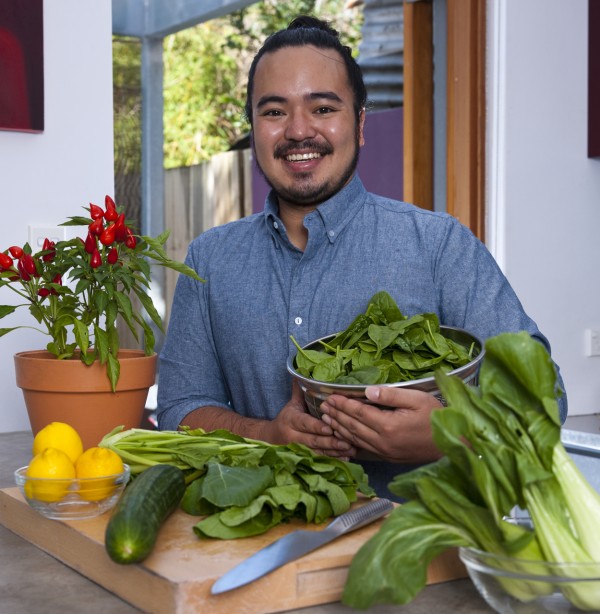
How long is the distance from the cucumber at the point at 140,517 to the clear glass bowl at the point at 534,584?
307mm

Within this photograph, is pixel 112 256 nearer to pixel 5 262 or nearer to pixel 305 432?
pixel 5 262

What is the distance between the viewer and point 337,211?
1750 mm

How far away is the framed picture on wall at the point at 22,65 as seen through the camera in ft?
6.47

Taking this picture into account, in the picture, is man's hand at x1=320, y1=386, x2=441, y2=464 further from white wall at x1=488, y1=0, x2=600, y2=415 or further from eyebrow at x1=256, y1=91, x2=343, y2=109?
white wall at x1=488, y1=0, x2=600, y2=415

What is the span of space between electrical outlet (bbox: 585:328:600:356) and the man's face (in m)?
1.56

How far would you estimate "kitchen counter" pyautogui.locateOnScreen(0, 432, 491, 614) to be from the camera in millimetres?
887

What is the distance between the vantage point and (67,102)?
207cm

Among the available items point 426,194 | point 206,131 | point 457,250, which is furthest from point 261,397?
point 206,131

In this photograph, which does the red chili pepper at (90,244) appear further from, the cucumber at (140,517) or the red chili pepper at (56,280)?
the cucumber at (140,517)

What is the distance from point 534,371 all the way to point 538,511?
0.39 feet

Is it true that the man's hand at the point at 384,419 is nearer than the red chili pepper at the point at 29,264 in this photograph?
Yes

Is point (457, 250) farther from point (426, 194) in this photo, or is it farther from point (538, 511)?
point (426, 194)

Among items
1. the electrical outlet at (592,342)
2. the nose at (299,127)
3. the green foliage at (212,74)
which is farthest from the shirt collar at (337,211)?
the green foliage at (212,74)

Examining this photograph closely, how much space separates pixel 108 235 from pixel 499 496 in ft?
3.17
